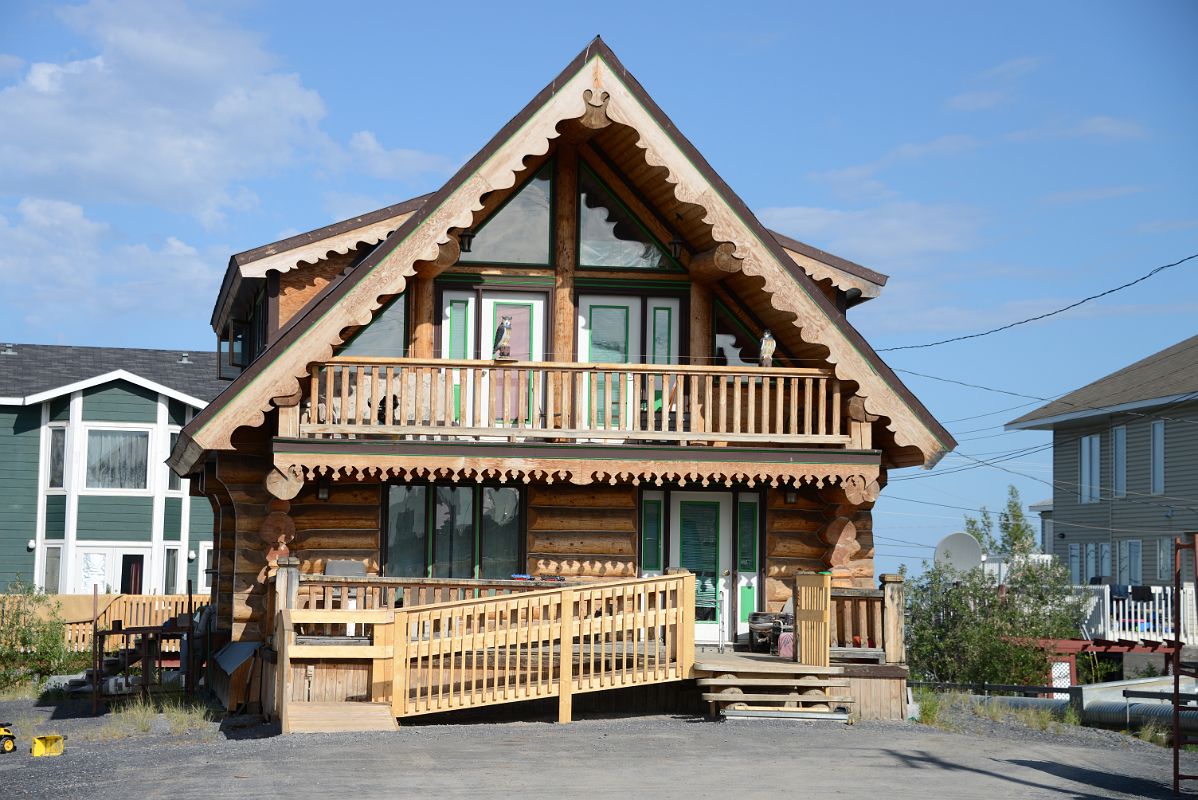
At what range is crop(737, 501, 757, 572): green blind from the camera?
2084 centimetres

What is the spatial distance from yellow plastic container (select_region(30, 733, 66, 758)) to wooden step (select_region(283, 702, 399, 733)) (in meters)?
2.40

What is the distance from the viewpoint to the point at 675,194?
62.8 ft

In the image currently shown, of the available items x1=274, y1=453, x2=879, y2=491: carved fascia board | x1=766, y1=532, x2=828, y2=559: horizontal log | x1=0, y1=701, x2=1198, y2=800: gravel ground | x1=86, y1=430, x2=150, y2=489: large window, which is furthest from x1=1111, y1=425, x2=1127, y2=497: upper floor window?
x1=86, y1=430, x2=150, y2=489: large window

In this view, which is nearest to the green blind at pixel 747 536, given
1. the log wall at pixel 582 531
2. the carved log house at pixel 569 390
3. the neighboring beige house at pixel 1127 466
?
the carved log house at pixel 569 390

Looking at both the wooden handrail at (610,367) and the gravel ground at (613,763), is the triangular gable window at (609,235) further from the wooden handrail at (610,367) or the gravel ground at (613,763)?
the gravel ground at (613,763)

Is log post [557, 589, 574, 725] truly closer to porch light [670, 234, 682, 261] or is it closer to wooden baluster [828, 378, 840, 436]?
wooden baluster [828, 378, 840, 436]

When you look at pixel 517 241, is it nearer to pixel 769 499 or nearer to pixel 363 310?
pixel 363 310

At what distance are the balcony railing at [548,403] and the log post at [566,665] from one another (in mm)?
3074

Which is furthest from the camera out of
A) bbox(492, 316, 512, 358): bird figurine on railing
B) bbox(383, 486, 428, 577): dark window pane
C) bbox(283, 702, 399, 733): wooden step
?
bbox(383, 486, 428, 577): dark window pane

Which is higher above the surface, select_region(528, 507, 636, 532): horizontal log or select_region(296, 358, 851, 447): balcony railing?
select_region(296, 358, 851, 447): balcony railing

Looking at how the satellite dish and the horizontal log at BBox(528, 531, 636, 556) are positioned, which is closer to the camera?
the horizontal log at BBox(528, 531, 636, 556)

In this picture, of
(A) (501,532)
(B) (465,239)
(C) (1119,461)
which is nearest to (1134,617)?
(C) (1119,461)

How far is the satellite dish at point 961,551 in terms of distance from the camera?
86.3ft

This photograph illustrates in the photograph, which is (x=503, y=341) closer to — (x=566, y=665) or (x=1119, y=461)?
(x=566, y=665)
